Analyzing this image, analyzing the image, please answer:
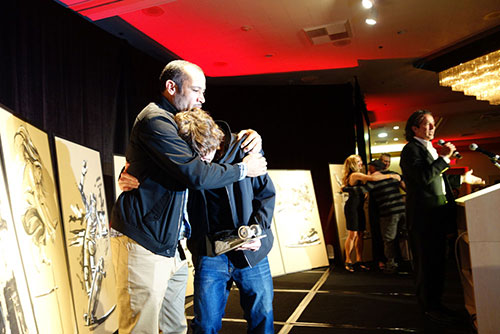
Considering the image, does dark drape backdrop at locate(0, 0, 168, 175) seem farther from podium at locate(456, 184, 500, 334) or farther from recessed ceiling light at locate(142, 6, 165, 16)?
podium at locate(456, 184, 500, 334)

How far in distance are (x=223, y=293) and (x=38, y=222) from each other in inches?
45.4

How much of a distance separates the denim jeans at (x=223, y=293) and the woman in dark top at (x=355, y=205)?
3.99 metres

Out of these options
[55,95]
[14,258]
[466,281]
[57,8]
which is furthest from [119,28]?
[466,281]

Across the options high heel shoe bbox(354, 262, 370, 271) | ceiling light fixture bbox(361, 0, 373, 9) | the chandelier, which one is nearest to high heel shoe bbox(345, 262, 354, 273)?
high heel shoe bbox(354, 262, 370, 271)

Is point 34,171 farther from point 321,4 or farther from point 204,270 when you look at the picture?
point 321,4

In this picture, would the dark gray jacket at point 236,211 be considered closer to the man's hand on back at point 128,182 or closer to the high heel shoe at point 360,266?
the man's hand on back at point 128,182

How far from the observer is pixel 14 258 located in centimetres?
183

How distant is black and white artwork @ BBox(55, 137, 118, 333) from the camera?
254 cm

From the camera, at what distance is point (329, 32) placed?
529cm

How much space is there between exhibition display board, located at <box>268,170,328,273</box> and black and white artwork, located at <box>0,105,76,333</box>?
3.55 metres

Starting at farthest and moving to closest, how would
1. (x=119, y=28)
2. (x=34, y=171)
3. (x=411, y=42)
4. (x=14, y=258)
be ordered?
(x=411, y=42) < (x=119, y=28) < (x=34, y=171) < (x=14, y=258)

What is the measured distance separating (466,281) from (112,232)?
288 cm

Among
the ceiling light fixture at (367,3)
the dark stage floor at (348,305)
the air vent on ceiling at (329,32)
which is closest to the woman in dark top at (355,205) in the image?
the dark stage floor at (348,305)

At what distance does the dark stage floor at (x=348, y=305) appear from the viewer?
10.1 feet
